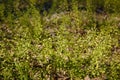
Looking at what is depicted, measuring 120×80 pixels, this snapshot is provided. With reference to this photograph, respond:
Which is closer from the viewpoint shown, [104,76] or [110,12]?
[104,76]

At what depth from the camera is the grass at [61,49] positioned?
15.0ft

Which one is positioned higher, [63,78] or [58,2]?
[58,2]

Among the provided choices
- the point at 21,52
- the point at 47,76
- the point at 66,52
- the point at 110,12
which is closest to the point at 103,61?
the point at 66,52

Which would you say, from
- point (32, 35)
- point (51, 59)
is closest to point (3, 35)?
point (32, 35)

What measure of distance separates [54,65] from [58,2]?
2.62 meters

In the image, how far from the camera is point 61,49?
4.77 meters

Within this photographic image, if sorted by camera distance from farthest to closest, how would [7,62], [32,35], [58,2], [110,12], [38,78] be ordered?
[58,2] → [110,12] → [32,35] → [7,62] → [38,78]

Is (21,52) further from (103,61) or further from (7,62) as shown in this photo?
(103,61)

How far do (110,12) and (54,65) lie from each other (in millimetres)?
2492

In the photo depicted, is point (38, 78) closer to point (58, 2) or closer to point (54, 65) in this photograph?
point (54, 65)

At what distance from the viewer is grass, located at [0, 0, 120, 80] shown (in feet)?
15.0


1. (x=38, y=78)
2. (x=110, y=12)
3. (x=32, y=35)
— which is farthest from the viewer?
(x=110, y=12)

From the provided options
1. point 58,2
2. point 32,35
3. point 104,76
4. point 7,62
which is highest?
point 58,2

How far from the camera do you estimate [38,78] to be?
454 cm
